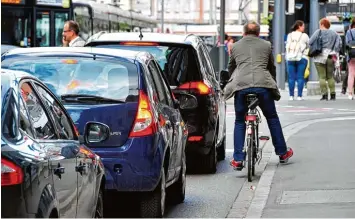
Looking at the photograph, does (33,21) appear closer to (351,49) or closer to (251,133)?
(351,49)

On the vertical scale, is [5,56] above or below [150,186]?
above

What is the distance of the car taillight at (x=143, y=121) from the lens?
9992 millimetres

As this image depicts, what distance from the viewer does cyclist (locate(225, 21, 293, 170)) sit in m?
13.4

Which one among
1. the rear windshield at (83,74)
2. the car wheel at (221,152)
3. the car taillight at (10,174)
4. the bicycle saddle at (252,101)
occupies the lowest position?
the car wheel at (221,152)

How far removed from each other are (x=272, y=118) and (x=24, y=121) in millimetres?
7964

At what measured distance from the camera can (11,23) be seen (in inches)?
1254

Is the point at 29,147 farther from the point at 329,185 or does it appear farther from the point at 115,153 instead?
the point at 329,185

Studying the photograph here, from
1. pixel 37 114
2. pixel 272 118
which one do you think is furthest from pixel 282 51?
pixel 37 114

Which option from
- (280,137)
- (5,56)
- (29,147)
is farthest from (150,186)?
(280,137)

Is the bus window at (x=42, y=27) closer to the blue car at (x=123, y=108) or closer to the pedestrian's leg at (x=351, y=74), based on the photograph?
the pedestrian's leg at (x=351, y=74)

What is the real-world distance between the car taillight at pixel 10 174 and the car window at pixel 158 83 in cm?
512

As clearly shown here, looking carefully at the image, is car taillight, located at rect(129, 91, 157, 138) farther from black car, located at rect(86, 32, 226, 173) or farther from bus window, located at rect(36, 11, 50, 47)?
bus window, located at rect(36, 11, 50, 47)

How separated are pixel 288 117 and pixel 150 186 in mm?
13749

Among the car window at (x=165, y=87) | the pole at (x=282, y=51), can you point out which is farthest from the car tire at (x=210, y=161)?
the pole at (x=282, y=51)
